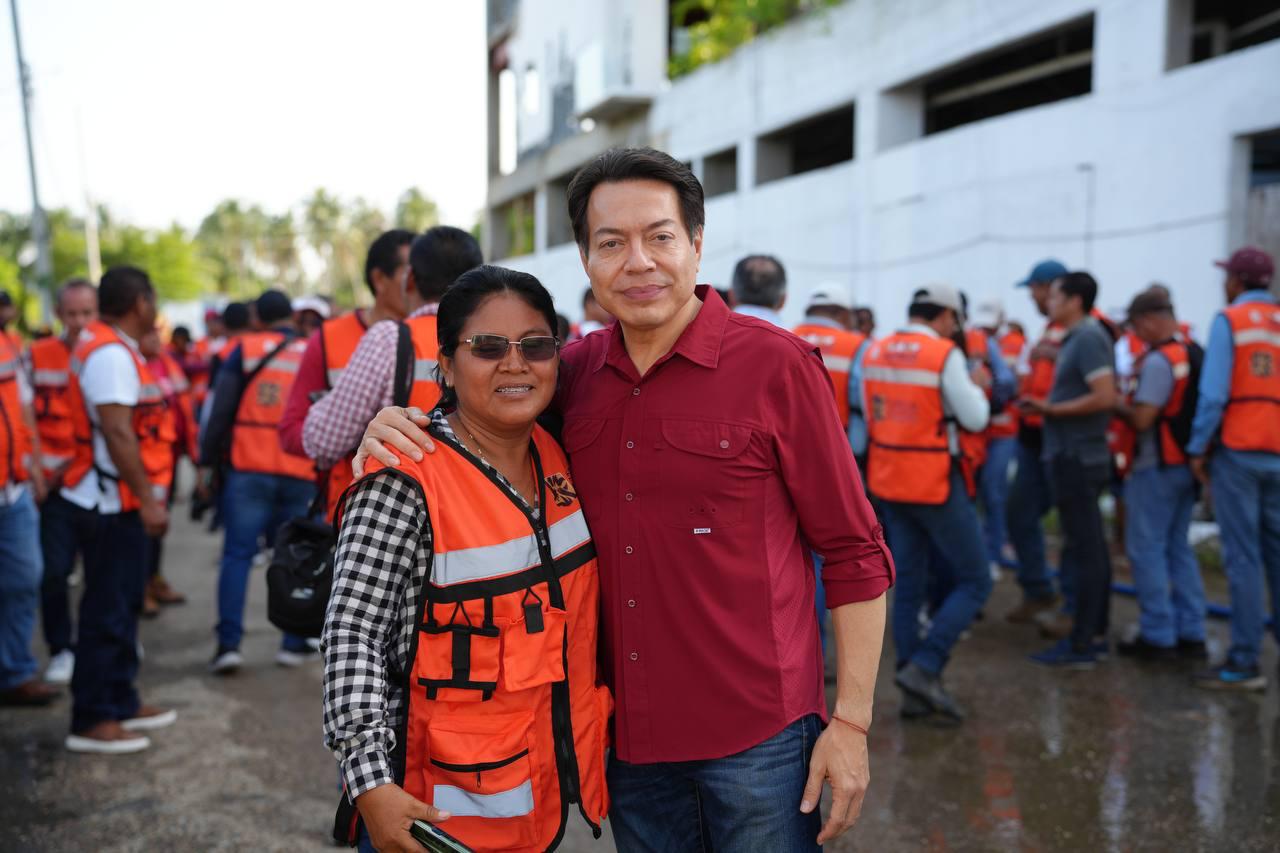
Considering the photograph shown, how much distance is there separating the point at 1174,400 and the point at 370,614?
18.0 feet

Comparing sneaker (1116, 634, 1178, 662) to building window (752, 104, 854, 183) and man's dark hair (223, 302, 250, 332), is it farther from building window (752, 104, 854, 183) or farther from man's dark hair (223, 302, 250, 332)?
building window (752, 104, 854, 183)

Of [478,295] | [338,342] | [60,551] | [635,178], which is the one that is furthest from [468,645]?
[60,551]

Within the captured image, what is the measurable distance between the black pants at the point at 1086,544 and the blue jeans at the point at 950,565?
1.02 metres

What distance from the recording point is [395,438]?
205cm

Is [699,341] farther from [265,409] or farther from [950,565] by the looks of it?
[265,409]

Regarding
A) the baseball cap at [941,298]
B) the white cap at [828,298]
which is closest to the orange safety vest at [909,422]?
the baseball cap at [941,298]

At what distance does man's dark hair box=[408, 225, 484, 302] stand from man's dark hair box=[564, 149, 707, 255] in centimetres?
130

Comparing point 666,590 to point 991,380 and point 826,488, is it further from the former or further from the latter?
point 991,380

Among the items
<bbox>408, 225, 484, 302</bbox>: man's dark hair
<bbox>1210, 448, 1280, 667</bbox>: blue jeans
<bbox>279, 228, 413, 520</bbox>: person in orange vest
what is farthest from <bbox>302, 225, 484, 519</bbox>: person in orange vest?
<bbox>1210, 448, 1280, 667</bbox>: blue jeans

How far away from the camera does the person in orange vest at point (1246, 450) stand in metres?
5.41

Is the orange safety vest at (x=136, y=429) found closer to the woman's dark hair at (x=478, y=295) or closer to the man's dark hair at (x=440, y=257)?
the man's dark hair at (x=440, y=257)

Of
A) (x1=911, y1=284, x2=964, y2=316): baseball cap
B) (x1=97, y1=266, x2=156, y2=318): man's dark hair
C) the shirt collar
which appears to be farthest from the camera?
(x1=911, y1=284, x2=964, y2=316): baseball cap

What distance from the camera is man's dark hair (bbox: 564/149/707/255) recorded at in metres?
2.10

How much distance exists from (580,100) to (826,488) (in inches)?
912
